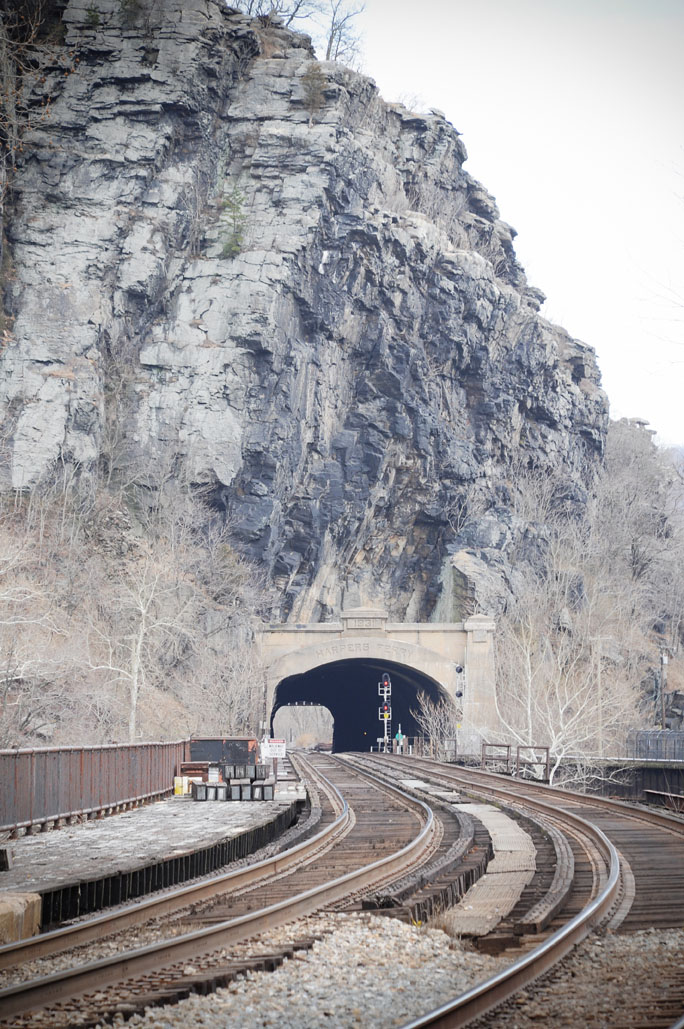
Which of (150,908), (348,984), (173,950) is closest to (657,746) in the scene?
(150,908)

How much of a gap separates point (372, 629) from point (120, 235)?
79.0 feet

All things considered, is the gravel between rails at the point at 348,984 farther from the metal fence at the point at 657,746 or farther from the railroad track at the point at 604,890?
the metal fence at the point at 657,746

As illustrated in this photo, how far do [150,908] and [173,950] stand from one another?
1979 mm

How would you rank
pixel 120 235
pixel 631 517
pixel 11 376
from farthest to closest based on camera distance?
pixel 631 517
pixel 120 235
pixel 11 376

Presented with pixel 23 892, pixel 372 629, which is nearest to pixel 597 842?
pixel 23 892

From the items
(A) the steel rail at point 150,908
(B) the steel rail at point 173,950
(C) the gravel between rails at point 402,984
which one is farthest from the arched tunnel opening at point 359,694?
(C) the gravel between rails at point 402,984

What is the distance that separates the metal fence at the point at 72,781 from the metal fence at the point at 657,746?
1947 centimetres

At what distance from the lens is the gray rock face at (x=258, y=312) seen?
55.9m

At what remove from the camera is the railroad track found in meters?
7.17

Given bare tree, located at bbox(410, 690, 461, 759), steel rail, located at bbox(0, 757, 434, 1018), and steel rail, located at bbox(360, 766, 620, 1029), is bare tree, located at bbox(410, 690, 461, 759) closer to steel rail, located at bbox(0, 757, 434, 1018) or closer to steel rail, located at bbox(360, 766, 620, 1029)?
steel rail, located at bbox(0, 757, 434, 1018)

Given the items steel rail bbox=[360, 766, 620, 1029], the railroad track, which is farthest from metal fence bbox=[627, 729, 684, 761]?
steel rail bbox=[360, 766, 620, 1029]

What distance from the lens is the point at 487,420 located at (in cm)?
7231

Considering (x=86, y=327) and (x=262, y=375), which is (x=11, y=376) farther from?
(x=262, y=375)

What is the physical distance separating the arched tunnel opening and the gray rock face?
436cm
